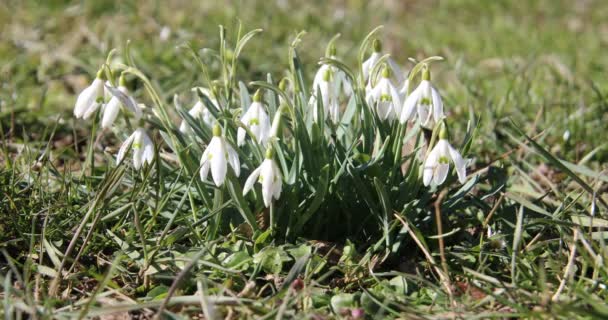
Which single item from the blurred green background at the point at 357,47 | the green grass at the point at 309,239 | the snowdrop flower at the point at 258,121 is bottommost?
the green grass at the point at 309,239

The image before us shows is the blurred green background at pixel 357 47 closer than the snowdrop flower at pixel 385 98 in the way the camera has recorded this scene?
No

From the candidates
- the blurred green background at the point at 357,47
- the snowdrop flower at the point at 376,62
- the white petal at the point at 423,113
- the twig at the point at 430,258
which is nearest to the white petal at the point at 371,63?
the snowdrop flower at the point at 376,62

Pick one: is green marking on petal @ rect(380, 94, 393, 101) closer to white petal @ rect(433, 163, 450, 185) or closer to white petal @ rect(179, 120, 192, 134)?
white petal @ rect(433, 163, 450, 185)

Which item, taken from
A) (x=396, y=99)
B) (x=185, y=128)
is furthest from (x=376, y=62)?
(x=185, y=128)

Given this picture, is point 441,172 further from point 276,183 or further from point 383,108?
point 276,183

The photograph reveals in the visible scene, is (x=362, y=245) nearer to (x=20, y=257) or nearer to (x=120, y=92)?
(x=120, y=92)

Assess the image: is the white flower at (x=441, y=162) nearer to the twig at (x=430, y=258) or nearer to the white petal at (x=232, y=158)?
the twig at (x=430, y=258)

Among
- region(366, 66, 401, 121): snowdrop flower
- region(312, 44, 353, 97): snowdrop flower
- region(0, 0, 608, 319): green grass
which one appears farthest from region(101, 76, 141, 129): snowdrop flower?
region(366, 66, 401, 121): snowdrop flower

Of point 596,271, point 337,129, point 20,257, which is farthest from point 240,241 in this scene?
point 596,271
